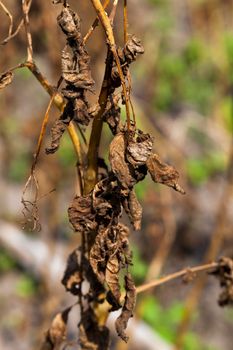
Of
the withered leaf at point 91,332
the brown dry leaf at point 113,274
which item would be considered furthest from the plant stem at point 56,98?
the withered leaf at point 91,332

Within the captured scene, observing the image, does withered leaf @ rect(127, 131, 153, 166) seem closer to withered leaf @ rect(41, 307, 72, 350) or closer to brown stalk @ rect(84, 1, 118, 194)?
brown stalk @ rect(84, 1, 118, 194)

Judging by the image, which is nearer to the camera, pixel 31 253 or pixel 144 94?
pixel 31 253

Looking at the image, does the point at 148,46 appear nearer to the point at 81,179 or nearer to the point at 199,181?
the point at 199,181

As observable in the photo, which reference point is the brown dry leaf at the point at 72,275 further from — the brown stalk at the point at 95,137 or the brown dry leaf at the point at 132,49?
the brown dry leaf at the point at 132,49

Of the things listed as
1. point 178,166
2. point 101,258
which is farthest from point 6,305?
point 101,258

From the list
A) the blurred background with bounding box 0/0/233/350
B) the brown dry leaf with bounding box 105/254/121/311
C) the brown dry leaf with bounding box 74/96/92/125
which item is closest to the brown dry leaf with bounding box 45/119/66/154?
the brown dry leaf with bounding box 74/96/92/125
